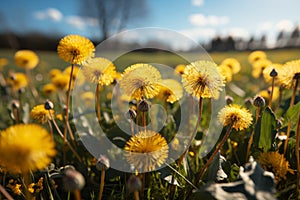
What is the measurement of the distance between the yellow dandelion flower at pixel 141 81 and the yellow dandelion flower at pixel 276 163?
1.98ft

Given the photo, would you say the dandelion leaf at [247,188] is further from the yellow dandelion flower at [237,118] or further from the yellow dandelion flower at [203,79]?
the yellow dandelion flower at [203,79]

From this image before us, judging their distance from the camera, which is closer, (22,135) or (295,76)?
(22,135)

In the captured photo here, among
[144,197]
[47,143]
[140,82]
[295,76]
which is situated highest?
[295,76]

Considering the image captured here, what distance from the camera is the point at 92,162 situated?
1.84 metres

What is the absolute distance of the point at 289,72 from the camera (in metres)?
1.50

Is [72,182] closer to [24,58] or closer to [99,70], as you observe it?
[99,70]

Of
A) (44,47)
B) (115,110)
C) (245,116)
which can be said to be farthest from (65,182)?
(44,47)

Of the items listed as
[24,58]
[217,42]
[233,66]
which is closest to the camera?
[233,66]

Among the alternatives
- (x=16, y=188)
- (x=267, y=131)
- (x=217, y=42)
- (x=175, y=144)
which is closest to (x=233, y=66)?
(x=175, y=144)

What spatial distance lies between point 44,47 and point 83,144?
128 ft

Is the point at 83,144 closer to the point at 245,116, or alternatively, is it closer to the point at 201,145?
the point at 201,145

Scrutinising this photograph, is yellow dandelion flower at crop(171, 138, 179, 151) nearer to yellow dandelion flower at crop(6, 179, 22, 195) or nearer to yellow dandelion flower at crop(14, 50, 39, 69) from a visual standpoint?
yellow dandelion flower at crop(6, 179, 22, 195)

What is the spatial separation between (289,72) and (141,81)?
2.44 ft

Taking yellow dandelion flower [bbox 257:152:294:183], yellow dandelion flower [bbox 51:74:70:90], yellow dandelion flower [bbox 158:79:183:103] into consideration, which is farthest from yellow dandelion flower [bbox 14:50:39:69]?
yellow dandelion flower [bbox 257:152:294:183]
